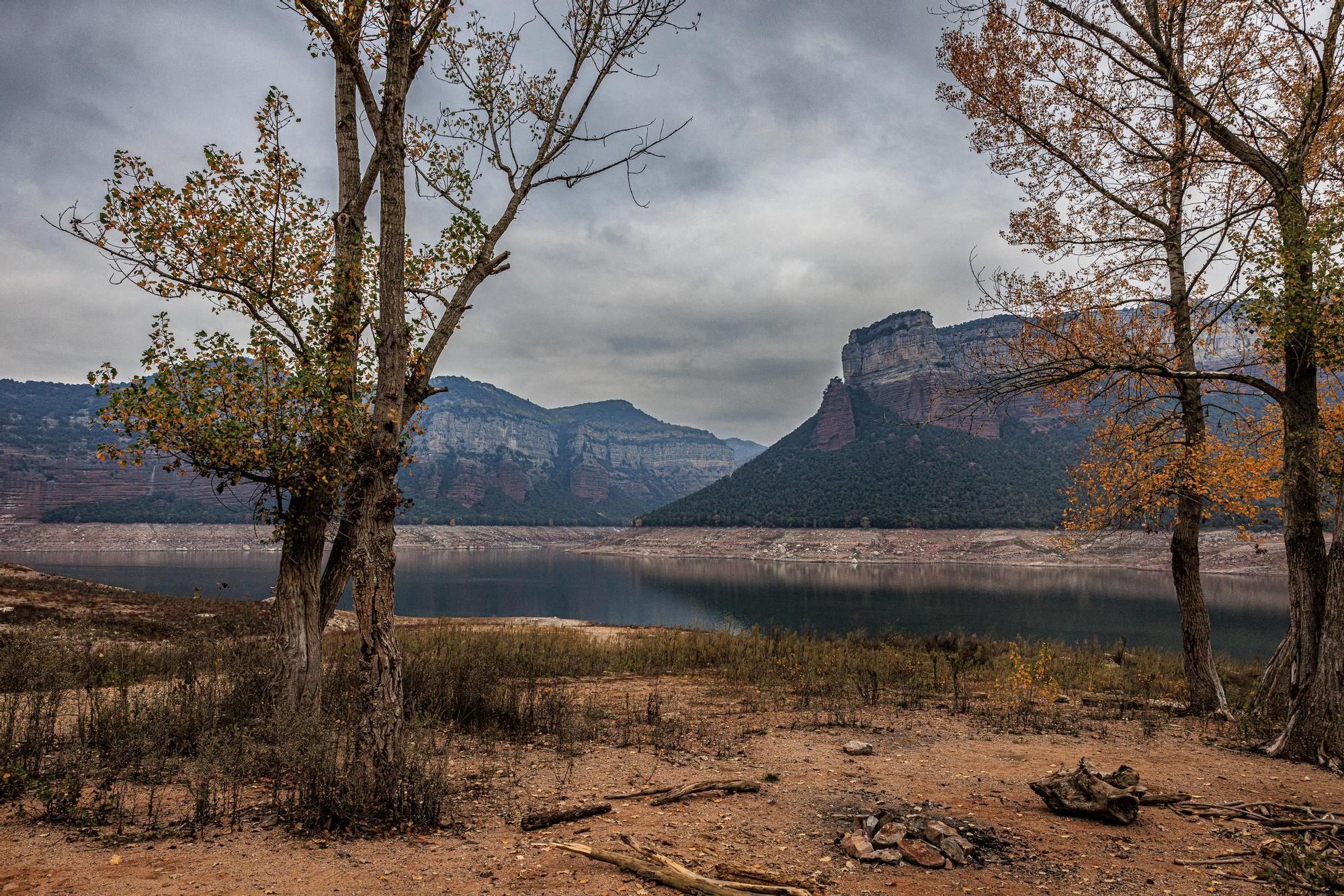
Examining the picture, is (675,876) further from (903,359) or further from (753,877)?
(903,359)

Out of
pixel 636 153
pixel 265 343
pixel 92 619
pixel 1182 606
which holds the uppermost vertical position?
pixel 636 153

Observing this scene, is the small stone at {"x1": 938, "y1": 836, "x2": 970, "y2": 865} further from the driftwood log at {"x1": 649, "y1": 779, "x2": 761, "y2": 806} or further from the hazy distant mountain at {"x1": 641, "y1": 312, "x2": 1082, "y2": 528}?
the hazy distant mountain at {"x1": 641, "y1": 312, "x2": 1082, "y2": 528}

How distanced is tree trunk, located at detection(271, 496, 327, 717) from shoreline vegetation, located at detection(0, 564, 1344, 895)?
39 cm

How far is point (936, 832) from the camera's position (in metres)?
4.57

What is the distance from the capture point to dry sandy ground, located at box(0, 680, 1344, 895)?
3840mm

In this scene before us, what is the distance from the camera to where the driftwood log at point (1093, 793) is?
502 centimetres

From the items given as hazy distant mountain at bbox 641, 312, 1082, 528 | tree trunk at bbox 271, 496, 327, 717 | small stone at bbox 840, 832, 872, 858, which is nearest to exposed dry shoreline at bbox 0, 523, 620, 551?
hazy distant mountain at bbox 641, 312, 1082, 528

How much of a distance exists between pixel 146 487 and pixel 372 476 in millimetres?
169224

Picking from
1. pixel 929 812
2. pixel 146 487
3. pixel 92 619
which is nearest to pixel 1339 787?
pixel 929 812

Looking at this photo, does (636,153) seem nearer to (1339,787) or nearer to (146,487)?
(1339,787)

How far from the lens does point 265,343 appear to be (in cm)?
672

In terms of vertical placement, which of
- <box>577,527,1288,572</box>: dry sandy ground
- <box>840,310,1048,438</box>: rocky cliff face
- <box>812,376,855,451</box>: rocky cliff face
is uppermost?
<box>840,310,1048,438</box>: rocky cliff face

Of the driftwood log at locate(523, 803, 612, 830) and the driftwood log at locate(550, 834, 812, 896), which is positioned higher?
the driftwood log at locate(550, 834, 812, 896)

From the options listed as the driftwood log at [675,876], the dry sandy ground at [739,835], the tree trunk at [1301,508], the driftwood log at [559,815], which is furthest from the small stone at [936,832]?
the tree trunk at [1301,508]
